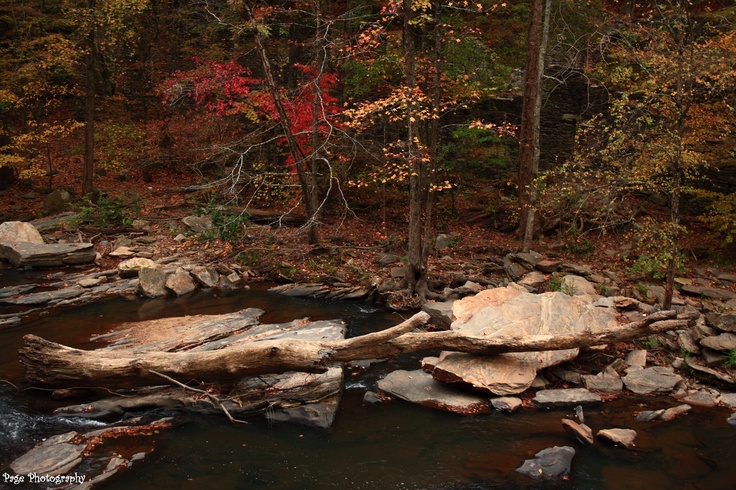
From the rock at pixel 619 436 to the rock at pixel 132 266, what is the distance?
11046 mm

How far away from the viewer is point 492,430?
6848 millimetres

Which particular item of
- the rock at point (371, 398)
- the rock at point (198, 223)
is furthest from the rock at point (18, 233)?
the rock at point (371, 398)

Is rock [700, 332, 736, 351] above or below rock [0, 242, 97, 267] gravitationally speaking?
below

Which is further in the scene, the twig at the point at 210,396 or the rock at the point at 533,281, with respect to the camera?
the rock at the point at 533,281

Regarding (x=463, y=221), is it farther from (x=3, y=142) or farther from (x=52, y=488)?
(x=3, y=142)

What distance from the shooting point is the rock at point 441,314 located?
32.1ft

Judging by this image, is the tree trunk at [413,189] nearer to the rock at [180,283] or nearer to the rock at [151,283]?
the rock at [180,283]

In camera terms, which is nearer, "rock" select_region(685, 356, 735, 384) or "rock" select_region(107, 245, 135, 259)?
"rock" select_region(685, 356, 735, 384)

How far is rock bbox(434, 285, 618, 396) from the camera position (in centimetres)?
770

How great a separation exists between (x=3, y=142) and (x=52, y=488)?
1788 cm

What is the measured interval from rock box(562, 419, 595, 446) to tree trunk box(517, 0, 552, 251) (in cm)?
736

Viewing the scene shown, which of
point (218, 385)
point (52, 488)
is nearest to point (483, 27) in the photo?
point (218, 385)

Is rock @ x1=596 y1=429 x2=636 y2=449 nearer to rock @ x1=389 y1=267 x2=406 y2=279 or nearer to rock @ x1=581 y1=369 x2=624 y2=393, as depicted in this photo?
rock @ x1=581 y1=369 x2=624 y2=393

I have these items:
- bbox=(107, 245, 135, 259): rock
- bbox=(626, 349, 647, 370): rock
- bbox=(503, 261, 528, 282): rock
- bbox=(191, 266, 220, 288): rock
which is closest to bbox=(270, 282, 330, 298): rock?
bbox=(191, 266, 220, 288): rock
